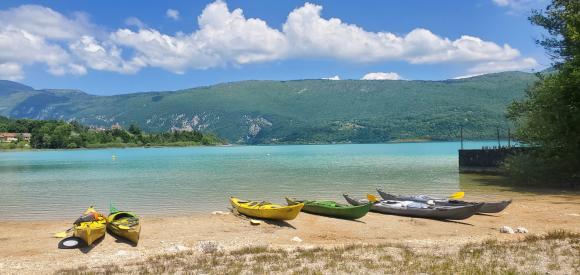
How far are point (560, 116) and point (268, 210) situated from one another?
2366 centimetres

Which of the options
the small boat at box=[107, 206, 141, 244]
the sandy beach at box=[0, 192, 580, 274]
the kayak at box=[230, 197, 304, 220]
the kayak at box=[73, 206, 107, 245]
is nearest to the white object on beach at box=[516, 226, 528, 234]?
the sandy beach at box=[0, 192, 580, 274]

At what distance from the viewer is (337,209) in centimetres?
2170

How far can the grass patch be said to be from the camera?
11.7m

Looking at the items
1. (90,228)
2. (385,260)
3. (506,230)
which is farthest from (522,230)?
(90,228)

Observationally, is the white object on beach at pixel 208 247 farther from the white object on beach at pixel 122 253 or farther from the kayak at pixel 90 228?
the kayak at pixel 90 228

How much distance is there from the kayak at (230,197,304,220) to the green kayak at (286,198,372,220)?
243 cm

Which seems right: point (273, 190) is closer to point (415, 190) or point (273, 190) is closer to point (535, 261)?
point (415, 190)

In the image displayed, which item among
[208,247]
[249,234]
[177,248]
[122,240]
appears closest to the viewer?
[208,247]

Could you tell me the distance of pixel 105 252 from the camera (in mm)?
15891

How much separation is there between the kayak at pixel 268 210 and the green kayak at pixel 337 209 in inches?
95.8

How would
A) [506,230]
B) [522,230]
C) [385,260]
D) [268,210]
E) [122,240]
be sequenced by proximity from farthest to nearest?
[268,210] < [506,230] < [522,230] < [122,240] < [385,260]

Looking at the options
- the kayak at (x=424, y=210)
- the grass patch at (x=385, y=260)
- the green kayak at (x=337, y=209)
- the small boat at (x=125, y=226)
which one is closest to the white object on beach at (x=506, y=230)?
the kayak at (x=424, y=210)

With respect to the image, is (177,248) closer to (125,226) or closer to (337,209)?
(125,226)

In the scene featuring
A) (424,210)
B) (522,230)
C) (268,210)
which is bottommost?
(522,230)
